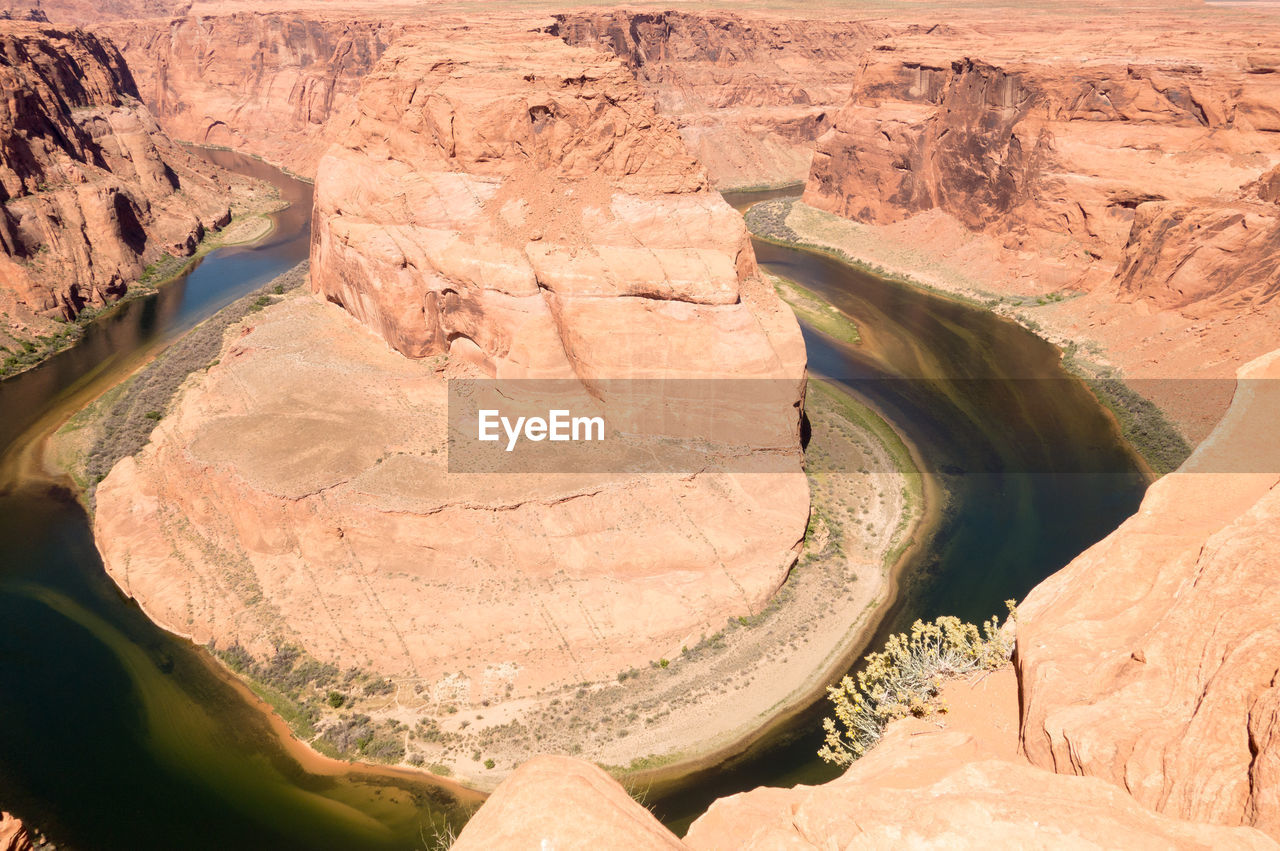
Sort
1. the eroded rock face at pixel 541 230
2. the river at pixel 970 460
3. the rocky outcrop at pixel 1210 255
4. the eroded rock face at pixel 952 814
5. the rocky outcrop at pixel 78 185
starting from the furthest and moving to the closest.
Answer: the rocky outcrop at pixel 78 185 < the rocky outcrop at pixel 1210 255 < the eroded rock face at pixel 541 230 < the river at pixel 970 460 < the eroded rock face at pixel 952 814

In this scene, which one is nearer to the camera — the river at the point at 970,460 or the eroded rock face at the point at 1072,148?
the river at the point at 970,460

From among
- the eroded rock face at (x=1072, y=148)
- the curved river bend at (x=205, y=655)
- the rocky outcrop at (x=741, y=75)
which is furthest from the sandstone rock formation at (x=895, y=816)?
the rocky outcrop at (x=741, y=75)

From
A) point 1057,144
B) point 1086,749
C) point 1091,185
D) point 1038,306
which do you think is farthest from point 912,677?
point 1057,144

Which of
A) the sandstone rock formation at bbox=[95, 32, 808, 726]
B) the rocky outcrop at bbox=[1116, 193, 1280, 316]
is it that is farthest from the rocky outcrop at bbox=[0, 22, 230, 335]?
the rocky outcrop at bbox=[1116, 193, 1280, 316]

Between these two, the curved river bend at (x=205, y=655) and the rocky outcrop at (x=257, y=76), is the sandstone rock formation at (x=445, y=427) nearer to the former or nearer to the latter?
the curved river bend at (x=205, y=655)

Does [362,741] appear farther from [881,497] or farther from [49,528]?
[881,497]

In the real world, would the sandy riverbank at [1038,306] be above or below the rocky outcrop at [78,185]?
below

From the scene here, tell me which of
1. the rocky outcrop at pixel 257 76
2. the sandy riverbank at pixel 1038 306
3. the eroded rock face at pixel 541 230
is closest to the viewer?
the eroded rock face at pixel 541 230
